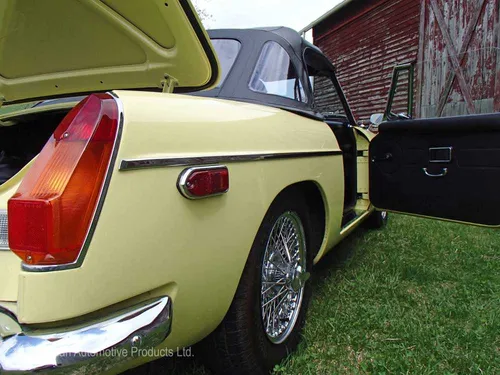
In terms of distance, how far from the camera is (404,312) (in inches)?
90.2

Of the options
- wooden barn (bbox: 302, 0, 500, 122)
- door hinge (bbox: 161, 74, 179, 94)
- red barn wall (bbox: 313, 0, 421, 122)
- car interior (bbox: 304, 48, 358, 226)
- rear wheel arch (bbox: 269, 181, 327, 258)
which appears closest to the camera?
door hinge (bbox: 161, 74, 179, 94)

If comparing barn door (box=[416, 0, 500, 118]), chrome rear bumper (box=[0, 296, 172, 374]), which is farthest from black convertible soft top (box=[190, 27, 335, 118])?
barn door (box=[416, 0, 500, 118])

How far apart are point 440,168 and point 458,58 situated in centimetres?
684

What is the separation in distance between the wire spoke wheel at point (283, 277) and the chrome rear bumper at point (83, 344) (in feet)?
2.25

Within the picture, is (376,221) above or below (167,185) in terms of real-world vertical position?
below

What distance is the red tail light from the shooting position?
0.95 meters

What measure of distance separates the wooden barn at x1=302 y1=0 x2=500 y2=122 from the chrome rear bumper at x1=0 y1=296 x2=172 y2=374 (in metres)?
8.11

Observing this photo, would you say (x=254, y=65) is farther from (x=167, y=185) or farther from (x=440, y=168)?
(x=440, y=168)

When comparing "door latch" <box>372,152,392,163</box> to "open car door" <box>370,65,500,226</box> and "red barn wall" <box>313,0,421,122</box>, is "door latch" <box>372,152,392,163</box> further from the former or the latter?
"red barn wall" <box>313,0,421,122</box>

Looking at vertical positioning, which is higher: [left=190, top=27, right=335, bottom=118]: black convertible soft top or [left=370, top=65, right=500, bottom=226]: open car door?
[left=190, top=27, right=335, bottom=118]: black convertible soft top

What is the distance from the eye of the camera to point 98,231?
3.19ft

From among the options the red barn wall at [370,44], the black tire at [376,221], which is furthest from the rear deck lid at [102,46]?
the red barn wall at [370,44]

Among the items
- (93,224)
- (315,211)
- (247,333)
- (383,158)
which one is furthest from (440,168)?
(93,224)

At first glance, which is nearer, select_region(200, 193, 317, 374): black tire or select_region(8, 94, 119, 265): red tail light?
select_region(8, 94, 119, 265): red tail light
